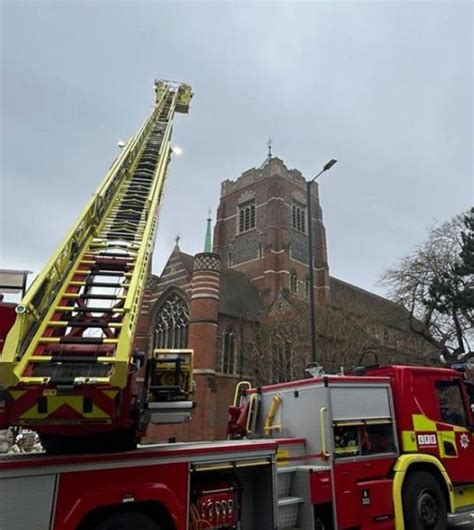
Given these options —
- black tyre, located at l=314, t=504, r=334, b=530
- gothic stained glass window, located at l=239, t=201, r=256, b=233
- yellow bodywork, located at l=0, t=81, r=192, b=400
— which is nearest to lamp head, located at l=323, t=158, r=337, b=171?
yellow bodywork, located at l=0, t=81, r=192, b=400

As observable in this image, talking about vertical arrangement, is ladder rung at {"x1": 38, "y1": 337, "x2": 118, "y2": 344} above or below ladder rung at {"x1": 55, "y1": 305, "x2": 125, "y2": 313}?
below

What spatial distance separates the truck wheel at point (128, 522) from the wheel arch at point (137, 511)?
0.05 metres

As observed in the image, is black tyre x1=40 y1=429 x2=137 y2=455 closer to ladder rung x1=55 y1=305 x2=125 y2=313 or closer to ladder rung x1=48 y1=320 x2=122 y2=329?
ladder rung x1=48 y1=320 x2=122 y2=329

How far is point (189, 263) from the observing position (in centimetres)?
3531

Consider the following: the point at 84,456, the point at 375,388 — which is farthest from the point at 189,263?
the point at 84,456

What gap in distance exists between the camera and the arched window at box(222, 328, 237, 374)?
30.0 meters

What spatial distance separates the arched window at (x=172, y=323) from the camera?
105ft

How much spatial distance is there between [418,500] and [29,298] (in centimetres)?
620

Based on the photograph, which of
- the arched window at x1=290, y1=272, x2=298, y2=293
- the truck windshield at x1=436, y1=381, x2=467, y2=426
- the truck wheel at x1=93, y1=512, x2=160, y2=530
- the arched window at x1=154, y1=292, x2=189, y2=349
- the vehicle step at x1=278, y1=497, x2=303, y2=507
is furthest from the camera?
the arched window at x1=290, y1=272, x2=298, y2=293

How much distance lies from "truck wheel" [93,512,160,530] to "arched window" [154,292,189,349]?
2720cm

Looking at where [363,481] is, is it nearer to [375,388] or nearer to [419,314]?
[375,388]

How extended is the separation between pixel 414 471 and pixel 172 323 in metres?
27.4

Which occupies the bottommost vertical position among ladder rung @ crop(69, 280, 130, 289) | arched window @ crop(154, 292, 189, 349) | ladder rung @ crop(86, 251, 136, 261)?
ladder rung @ crop(69, 280, 130, 289)

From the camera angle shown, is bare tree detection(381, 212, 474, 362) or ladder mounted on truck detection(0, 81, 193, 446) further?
bare tree detection(381, 212, 474, 362)
